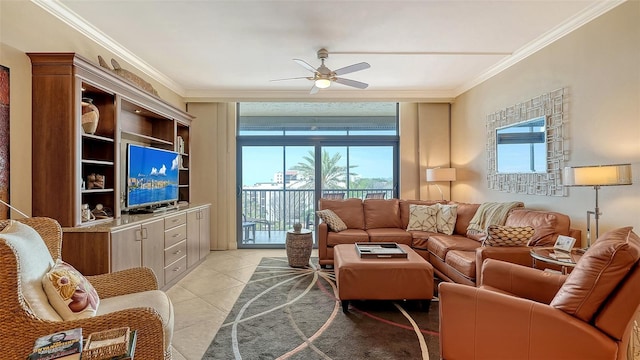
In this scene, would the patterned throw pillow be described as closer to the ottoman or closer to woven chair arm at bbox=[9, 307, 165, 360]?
the ottoman

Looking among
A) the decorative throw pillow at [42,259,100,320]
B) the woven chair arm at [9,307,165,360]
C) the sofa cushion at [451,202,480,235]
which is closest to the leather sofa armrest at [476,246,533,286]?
the sofa cushion at [451,202,480,235]

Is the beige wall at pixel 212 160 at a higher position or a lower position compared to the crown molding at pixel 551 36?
lower

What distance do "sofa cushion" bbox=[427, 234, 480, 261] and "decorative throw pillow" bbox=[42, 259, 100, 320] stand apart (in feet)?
10.2

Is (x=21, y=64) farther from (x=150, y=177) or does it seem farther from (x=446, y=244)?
(x=446, y=244)

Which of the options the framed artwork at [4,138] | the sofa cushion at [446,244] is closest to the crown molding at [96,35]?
the framed artwork at [4,138]

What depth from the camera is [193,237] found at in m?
4.00

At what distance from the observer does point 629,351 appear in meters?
1.71

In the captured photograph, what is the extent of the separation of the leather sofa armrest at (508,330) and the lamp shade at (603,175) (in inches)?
48.2

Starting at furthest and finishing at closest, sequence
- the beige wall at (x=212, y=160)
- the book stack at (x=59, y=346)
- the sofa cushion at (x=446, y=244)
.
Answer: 1. the beige wall at (x=212, y=160)
2. the sofa cushion at (x=446, y=244)
3. the book stack at (x=59, y=346)

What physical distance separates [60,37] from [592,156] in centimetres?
473

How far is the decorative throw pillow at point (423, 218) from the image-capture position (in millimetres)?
4090

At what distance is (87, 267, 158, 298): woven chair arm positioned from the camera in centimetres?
186

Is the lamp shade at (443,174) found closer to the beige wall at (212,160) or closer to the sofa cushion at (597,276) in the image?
the sofa cushion at (597,276)

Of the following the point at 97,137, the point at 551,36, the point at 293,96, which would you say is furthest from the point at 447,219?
the point at 97,137
